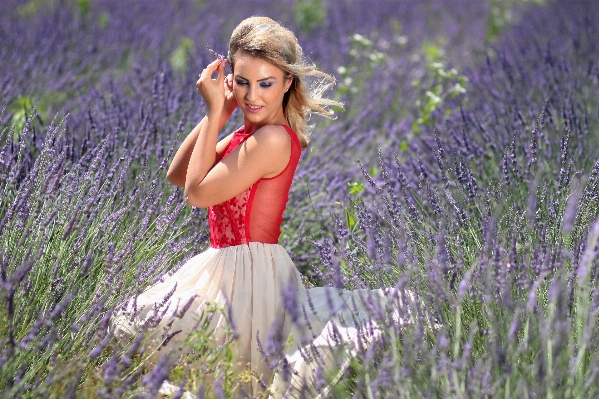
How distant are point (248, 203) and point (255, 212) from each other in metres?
0.04

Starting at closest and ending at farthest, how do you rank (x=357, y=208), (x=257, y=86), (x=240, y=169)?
(x=240, y=169) < (x=257, y=86) < (x=357, y=208)

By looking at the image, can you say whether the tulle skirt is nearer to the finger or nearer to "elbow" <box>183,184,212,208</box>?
"elbow" <box>183,184,212,208</box>

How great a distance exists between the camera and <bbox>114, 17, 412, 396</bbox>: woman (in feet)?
6.89

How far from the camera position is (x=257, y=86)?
87.2 inches

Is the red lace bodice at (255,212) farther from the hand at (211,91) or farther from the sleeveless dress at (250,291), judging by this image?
the hand at (211,91)

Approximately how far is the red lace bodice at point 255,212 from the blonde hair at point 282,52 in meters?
0.15

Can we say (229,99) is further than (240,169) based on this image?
Yes

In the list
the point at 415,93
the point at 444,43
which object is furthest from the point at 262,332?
the point at 444,43

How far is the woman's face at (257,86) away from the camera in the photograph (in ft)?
7.23

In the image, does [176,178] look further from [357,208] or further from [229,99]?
[357,208]

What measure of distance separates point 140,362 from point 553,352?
3.10 feet

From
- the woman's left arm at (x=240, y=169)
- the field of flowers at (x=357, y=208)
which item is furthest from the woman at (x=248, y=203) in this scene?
the field of flowers at (x=357, y=208)

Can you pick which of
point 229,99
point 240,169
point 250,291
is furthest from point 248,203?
point 229,99

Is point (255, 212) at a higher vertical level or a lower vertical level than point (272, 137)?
lower
